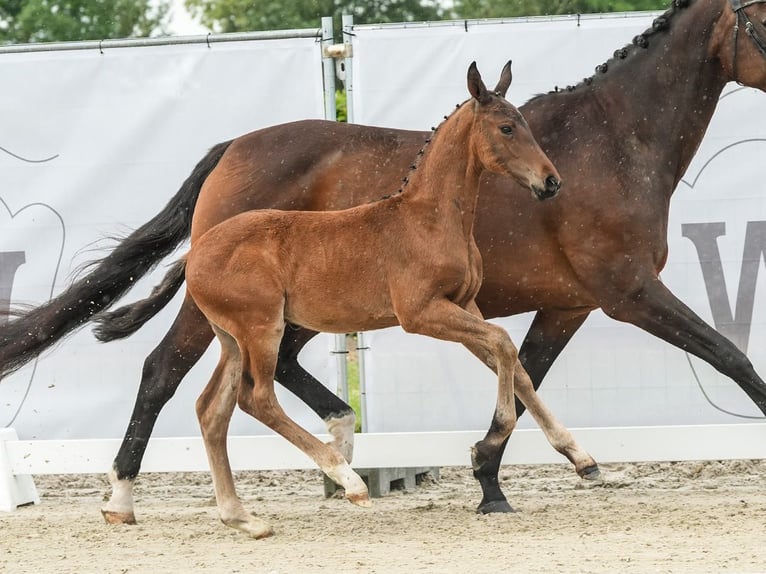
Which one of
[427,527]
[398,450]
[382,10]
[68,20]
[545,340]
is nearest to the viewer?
[427,527]

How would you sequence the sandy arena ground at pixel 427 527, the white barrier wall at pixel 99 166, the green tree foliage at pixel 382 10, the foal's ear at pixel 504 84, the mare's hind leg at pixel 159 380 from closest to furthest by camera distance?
the sandy arena ground at pixel 427 527
the foal's ear at pixel 504 84
the mare's hind leg at pixel 159 380
the white barrier wall at pixel 99 166
the green tree foliage at pixel 382 10

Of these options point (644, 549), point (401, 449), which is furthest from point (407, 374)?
point (644, 549)

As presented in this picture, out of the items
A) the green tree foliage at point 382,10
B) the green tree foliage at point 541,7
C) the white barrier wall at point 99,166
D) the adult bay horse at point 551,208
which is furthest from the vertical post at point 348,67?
the green tree foliage at point 382,10

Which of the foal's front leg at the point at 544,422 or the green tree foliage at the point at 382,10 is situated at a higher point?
the green tree foliage at the point at 382,10

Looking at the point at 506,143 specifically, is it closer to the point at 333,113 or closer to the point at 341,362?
the point at 333,113

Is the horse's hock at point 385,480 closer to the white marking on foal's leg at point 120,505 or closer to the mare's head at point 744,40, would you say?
the white marking on foal's leg at point 120,505

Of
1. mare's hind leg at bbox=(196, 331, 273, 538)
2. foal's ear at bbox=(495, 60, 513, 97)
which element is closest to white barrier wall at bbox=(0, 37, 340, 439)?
mare's hind leg at bbox=(196, 331, 273, 538)

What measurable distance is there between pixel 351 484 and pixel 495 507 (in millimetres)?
1061

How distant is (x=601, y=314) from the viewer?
254 inches

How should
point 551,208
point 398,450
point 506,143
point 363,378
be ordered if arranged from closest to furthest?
1. point 506,143
2. point 551,208
3. point 398,450
4. point 363,378

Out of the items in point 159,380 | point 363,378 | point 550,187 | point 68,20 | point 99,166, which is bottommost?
point 363,378

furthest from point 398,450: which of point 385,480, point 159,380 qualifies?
point 159,380

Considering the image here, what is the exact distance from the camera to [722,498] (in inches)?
230

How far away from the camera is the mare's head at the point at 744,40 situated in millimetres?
5324
